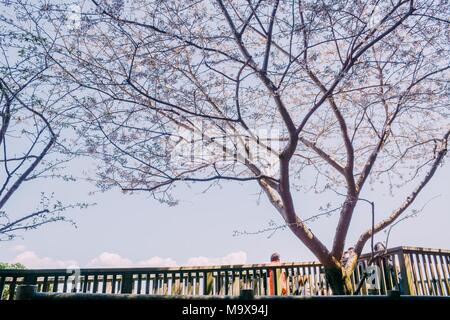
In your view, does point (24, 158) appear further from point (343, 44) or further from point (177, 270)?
point (343, 44)

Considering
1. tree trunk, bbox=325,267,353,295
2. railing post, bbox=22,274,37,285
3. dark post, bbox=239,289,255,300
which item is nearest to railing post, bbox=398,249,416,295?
tree trunk, bbox=325,267,353,295

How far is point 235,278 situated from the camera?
5.98 m

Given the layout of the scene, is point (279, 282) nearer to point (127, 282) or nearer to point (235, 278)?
point (235, 278)

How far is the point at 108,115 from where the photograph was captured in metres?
5.13

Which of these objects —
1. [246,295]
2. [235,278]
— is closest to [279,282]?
[235,278]

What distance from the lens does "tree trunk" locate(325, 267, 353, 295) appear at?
5449 millimetres

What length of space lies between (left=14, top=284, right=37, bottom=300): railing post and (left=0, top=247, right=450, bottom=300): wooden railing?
12.2 feet

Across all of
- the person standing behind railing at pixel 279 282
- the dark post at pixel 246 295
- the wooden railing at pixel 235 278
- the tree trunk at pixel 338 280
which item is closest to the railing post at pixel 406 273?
the wooden railing at pixel 235 278

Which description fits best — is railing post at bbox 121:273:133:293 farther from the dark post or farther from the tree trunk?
the dark post

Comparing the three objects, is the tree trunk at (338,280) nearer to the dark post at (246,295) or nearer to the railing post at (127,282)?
the railing post at (127,282)

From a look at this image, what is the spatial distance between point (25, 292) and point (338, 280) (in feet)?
17.1

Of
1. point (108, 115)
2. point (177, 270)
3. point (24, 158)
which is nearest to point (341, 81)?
point (108, 115)
